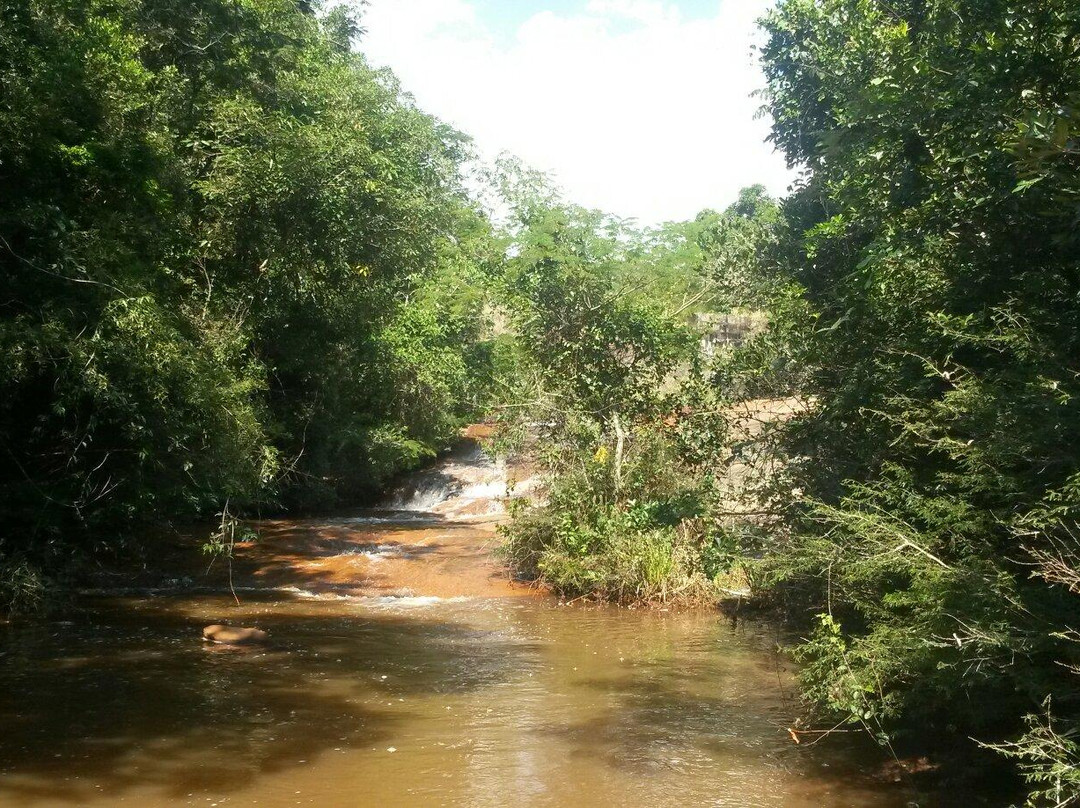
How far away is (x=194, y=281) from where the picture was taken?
51.6 feet

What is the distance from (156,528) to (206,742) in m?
7.86

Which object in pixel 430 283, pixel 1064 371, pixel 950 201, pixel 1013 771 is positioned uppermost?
pixel 430 283

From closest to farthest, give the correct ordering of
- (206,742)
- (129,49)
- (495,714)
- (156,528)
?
(206,742) → (495,714) → (129,49) → (156,528)

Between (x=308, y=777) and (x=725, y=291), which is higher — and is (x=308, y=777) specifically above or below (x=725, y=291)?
below

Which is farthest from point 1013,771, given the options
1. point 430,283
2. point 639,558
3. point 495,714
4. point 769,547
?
point 430,283

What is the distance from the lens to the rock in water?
12.0m

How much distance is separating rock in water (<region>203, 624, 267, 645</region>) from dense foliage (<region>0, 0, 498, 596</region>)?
1917mm

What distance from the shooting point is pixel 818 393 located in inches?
431

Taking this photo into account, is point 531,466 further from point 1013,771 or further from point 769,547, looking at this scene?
point 1013,771

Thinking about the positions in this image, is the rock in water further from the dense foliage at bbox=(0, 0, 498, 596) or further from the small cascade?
the small cascade

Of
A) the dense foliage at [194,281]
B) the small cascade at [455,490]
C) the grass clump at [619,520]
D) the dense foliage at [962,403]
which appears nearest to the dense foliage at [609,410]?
the grass clump at [619,520]

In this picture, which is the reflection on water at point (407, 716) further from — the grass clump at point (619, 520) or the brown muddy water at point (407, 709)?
the grass clump at point (619, 520)

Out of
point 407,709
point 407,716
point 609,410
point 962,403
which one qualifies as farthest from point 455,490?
point 962,403

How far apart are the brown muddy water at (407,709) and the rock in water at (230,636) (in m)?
0.24
